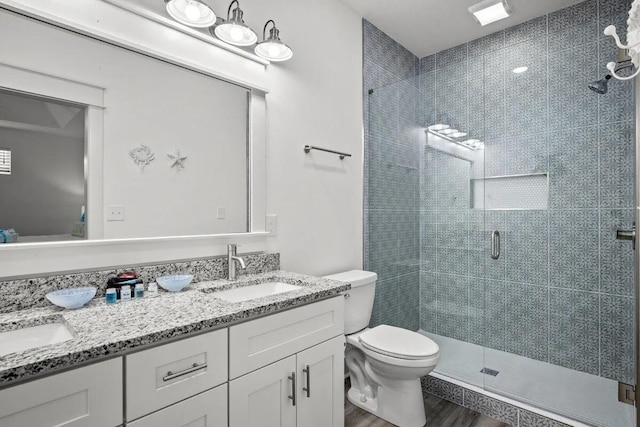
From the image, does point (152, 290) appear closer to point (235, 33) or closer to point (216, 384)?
point (216, 384)

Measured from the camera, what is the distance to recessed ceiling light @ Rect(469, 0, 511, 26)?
2.11 m

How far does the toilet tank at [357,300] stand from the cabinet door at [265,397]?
80cm

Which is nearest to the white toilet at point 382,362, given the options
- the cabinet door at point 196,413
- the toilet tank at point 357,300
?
the toilet tank at point 357,300

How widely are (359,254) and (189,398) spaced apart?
1671 mm

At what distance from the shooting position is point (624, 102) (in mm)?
2162

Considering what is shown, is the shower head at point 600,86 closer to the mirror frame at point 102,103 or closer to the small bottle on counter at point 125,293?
the mirror frame at point 102,103

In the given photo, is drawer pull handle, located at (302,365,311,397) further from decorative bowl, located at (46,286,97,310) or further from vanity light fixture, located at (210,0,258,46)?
vanity light fixture, located at (210,0,258,46)

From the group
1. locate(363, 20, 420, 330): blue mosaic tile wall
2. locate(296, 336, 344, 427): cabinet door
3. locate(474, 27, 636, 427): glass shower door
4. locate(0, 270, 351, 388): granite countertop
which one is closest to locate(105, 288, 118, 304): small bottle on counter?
locate(0, 270, 351, 388): granite countertop

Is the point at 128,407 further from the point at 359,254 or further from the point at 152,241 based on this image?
the point at 359,254

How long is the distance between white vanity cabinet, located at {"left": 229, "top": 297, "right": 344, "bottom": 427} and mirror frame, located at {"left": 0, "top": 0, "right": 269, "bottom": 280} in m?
0.58

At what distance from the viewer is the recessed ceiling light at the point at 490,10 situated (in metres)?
2.11

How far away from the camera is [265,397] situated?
4.05 ft

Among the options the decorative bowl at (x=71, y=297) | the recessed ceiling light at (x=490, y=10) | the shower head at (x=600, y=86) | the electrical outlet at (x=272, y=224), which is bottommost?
the decorative bowl at (x=71, y=297)

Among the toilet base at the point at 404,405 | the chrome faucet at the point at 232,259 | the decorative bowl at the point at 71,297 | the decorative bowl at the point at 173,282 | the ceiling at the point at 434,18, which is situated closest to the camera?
the decorative bowl at the point at 71,297
